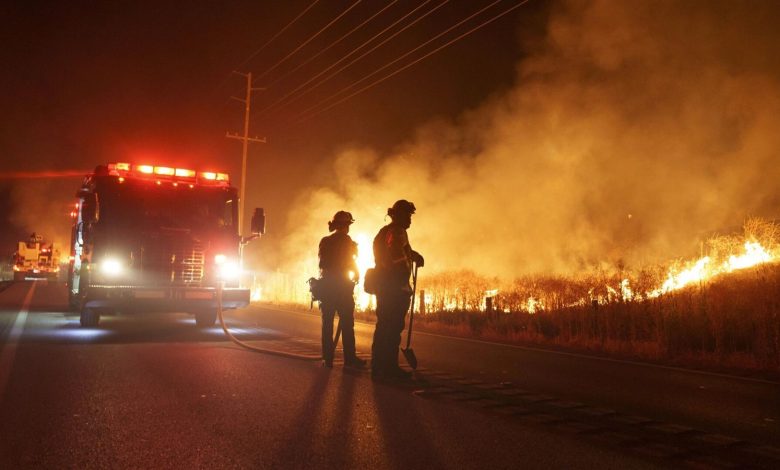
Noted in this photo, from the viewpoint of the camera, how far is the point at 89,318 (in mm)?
11180

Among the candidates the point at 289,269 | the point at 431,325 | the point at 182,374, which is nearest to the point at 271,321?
the point at 431,325

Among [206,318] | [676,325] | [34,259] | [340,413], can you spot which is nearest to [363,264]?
[206,318]

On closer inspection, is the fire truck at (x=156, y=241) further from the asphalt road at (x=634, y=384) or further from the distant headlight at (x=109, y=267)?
the asphalt road at (x=634, y=384)

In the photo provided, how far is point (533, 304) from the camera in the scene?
574 inches

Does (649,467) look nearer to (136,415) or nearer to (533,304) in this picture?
(136,415)

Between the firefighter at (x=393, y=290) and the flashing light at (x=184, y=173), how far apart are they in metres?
6.10

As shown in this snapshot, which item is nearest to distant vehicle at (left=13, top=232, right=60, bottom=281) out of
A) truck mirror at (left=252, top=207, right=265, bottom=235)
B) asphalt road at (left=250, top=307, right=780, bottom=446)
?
truck mirror at (left=252, top=207, right=265, bottom=235)

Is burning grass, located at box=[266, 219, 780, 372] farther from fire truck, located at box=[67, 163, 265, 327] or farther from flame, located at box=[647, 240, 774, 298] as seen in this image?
fire truck, located at box=[67, 163, 265, 327]

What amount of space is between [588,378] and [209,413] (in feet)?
13.9

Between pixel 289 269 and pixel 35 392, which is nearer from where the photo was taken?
pixel 35 392

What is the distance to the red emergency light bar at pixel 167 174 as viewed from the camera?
1074 centimetres

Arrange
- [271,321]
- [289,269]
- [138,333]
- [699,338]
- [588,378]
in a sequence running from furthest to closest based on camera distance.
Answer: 1. [289,269]
2. [271,321]
3. [138,333]
4. [699,338]
5. [588,378]

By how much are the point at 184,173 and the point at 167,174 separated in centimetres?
30

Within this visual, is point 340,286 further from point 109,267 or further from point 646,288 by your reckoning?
point 646,288
